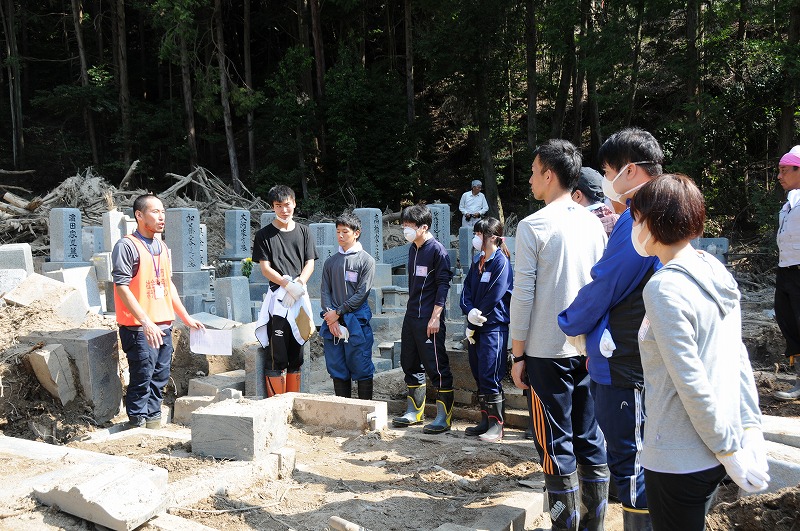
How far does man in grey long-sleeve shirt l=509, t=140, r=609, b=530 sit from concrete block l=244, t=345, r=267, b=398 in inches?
128

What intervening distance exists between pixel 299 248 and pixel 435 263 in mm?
1235

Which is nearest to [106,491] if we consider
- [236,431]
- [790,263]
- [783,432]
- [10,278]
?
[236,431]

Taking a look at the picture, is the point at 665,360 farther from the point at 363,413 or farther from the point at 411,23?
the point at 411,23

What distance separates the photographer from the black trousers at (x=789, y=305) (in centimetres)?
540

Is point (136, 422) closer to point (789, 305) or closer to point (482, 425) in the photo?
point (482, 425)

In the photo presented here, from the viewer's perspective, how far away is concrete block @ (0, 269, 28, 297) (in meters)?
7.74

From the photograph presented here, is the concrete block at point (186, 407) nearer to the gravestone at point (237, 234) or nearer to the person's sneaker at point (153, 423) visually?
the person's sneaker at point (153, 423)

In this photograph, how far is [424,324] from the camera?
5.56 m

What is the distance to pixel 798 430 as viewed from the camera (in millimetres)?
3973

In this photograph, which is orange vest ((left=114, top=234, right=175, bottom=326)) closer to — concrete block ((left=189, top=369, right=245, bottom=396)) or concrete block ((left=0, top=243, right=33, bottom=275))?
concrete block ((left=189, top=369, right=245, bottom=396))

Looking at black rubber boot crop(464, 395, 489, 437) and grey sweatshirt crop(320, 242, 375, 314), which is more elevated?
grey sweatshirt crop(320, 242, 375, 314)

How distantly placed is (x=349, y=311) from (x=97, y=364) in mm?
2214

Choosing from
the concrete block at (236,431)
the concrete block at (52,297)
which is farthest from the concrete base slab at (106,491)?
the concrete block at (52,297)

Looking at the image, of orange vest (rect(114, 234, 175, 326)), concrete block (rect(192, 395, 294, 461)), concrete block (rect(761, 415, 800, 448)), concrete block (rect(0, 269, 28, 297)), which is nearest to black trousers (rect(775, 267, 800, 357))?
concrete block (rect(761, 415, 800, 448))
